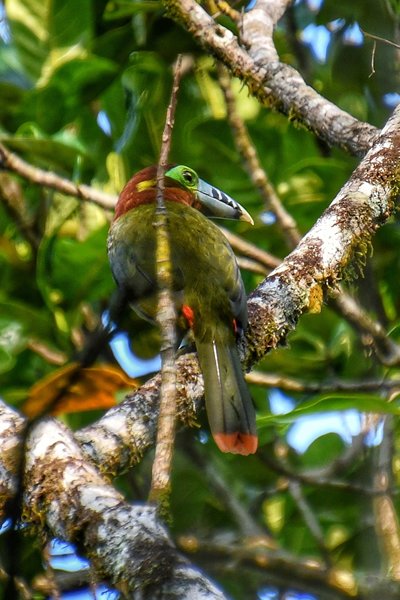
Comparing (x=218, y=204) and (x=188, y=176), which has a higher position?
(x=188, y=176)

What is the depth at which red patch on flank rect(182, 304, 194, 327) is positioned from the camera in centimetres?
350

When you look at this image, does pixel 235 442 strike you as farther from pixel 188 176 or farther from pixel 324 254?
pixel 188 176

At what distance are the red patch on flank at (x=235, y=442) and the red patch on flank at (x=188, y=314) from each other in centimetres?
49

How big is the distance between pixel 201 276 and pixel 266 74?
2.55 feet

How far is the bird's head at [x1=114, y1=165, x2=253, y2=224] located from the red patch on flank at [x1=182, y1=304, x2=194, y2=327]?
688 mm

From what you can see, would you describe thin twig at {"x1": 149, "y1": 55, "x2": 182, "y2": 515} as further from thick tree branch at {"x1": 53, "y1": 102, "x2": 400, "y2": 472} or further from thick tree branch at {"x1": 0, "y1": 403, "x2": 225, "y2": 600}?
thick tree branch at {"x1": 53, "y1": 102, "x2": 400, "y2": 472}

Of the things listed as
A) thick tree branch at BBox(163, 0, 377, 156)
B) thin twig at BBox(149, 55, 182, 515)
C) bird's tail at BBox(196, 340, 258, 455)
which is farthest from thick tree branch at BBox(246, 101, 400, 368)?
thin twig at BBox(149, 55, 182, 515)

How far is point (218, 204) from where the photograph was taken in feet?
14.0

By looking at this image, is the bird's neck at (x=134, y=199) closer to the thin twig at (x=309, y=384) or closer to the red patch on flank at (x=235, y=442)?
the thin twig at (x=309, y=384)

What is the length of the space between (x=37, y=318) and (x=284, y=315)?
1.32 meters

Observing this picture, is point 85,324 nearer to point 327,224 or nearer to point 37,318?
point 37,318

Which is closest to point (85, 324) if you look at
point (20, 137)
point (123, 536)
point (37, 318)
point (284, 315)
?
point (37, 318)

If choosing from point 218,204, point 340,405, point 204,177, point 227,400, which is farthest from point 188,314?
point 204,177

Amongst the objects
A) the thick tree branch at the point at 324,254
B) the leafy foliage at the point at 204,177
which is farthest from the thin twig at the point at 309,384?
the thick tree branch at the point at 324,254
